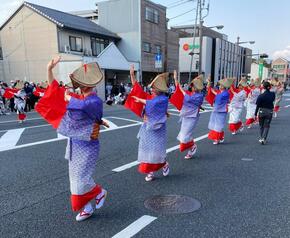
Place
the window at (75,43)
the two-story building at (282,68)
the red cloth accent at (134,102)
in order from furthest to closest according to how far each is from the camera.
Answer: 1. the two-story building at (282,68)
2. the window at (75,43)
3. the red cloth accent at (134,102)

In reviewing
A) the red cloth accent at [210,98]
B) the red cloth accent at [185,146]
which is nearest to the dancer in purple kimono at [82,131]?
the red cloth accent at [185,146]

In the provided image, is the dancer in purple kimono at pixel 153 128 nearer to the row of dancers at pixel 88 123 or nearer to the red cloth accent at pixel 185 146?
the row of dancers at pixel 88 123

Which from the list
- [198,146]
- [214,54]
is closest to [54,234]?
[198,146]

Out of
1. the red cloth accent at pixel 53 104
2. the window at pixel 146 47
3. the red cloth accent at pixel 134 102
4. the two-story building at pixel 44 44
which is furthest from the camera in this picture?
the window at pixel 146 47

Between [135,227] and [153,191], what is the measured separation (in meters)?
1.13

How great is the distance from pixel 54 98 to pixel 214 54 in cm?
4486

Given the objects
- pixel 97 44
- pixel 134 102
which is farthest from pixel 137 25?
pixel 134 102

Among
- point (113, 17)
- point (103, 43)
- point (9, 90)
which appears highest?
point (113, 17)

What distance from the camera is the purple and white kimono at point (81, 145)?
3.23 meters

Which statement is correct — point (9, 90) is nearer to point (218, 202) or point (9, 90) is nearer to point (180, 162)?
point (180, 162)

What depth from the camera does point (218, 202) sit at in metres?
3.89

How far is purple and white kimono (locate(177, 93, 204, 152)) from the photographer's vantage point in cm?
598

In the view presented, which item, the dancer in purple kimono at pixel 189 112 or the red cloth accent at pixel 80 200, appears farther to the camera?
the dancer in purple kimono at pixel 189 112

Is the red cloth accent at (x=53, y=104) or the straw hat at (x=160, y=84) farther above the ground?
the straw hat at (x=160, y=84)
